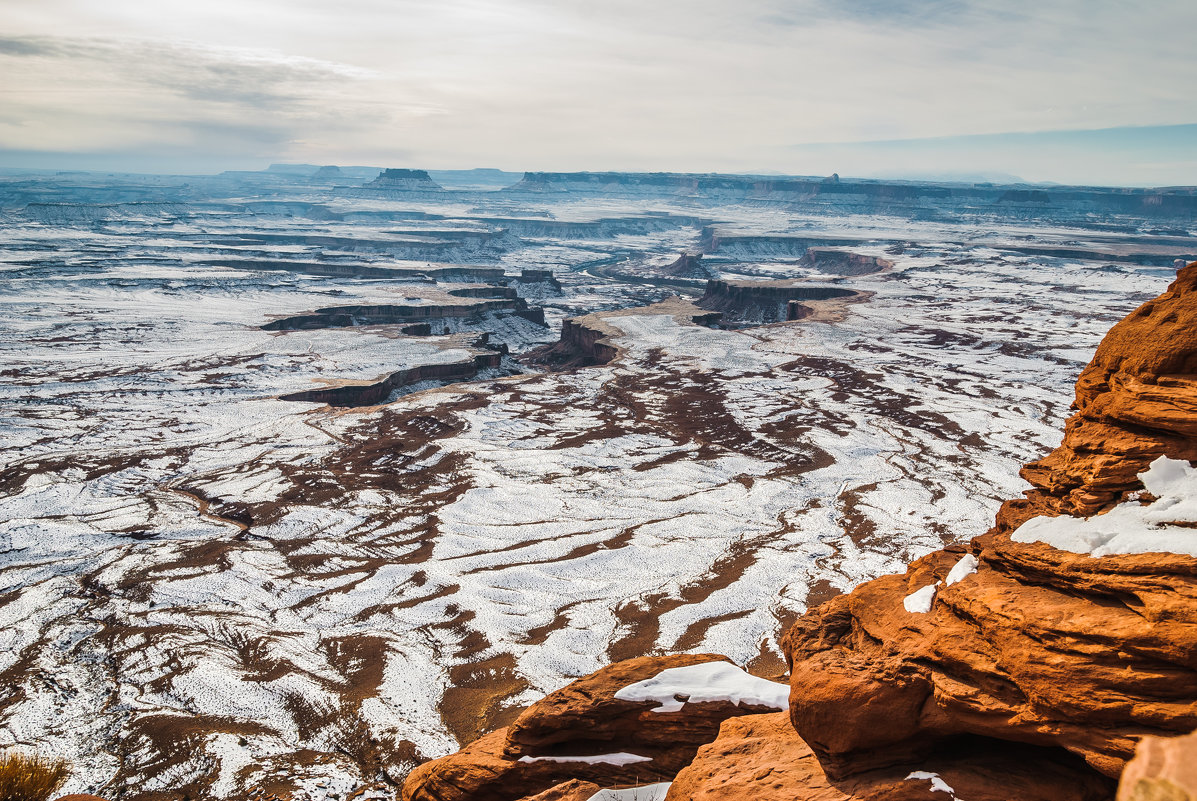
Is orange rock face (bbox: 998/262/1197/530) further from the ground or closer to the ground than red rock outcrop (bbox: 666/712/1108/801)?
further from the ground

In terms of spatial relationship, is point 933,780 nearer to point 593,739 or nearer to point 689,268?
point 593,739

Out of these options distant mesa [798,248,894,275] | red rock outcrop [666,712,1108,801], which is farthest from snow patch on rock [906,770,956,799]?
distant mesa [798,248,894,275]

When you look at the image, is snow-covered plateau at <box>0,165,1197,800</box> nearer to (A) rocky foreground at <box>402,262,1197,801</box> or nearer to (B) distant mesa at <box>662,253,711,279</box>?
(A) rocky foreground at <box>402,262,1197,801</box>

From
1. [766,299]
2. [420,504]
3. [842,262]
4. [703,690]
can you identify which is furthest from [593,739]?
[842,262]

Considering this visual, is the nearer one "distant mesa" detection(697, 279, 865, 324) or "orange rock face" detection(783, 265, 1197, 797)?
"orange rock face" detection(783, 265, 1197, 797)

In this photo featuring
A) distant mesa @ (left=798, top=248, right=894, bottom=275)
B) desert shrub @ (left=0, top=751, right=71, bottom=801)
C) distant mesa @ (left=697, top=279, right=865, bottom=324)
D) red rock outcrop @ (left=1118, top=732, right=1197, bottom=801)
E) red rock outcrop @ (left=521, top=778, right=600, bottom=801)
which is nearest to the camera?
red rock outcrop @ (left=1118, top=732, right=1197, bottom=801)

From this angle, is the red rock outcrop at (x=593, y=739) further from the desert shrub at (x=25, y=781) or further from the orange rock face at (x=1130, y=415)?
the desert shrub at (x=25, y=781)

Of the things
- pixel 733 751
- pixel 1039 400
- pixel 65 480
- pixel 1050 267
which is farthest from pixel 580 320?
pixel 1050 267
